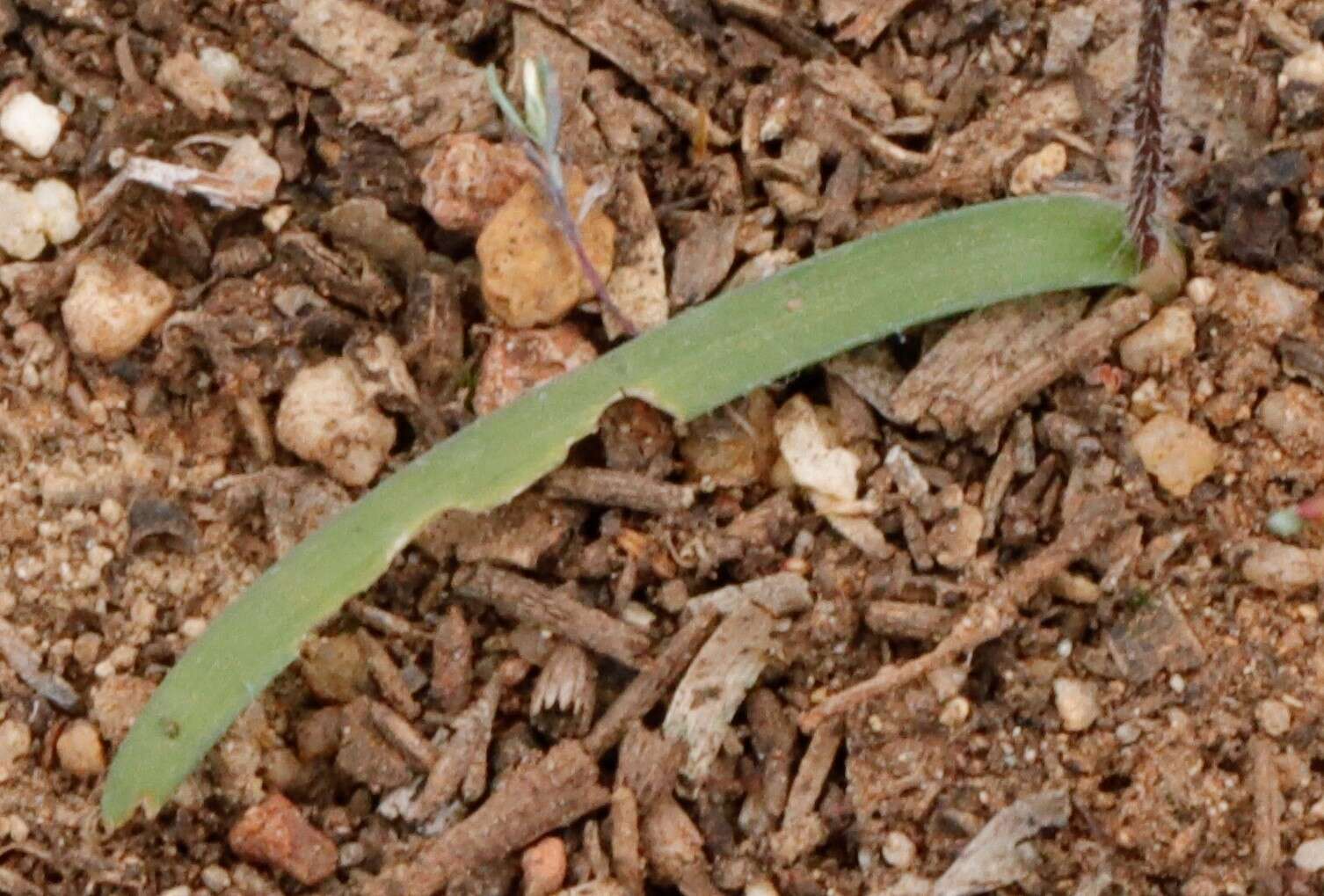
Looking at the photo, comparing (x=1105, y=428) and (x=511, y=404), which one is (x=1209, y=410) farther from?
(x=511, y=404)

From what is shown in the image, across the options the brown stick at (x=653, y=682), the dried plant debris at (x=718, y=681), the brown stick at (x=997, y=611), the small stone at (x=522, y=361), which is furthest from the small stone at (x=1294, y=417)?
the small stone at (x=522, y=361)

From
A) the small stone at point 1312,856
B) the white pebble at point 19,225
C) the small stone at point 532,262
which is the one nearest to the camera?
the small stone at point 1312,856

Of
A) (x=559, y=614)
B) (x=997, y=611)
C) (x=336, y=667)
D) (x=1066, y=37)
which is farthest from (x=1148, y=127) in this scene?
(x=336, y=667)

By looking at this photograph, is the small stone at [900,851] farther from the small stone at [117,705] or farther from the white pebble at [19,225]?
the white pebble at [19,225]

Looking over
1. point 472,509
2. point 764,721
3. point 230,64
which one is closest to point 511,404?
point 472,509

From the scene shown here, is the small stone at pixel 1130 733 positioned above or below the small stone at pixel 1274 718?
above

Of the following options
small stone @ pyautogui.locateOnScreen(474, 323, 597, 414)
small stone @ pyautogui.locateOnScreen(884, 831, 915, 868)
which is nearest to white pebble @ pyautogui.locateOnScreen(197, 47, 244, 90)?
small stone @ pyautogui.locateOnScreen(474, 323, 597, 414)

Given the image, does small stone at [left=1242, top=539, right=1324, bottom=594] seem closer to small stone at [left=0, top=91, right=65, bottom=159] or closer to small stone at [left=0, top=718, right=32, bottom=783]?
small stone at [left=0, top=718, right=32, bottom=783]
